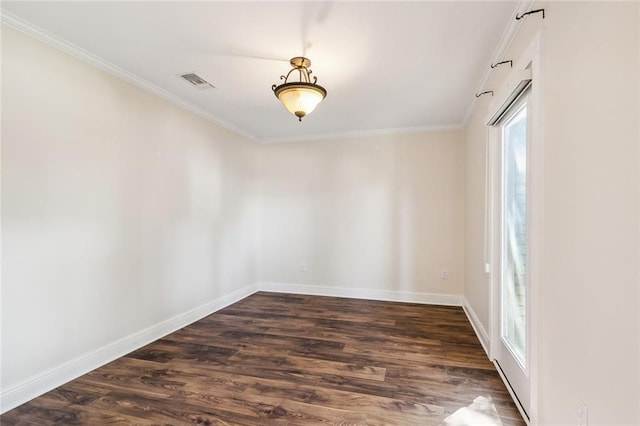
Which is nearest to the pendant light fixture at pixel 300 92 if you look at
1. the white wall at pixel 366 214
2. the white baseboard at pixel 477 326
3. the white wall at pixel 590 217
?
the white wall at pixel 590 217

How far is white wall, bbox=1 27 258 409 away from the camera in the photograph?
6.82 feet

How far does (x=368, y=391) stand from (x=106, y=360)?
2.26 m

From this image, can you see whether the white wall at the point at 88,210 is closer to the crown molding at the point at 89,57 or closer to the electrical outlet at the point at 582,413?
the crown molding at the point at 89,57

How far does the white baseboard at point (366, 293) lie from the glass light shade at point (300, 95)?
3145 mm

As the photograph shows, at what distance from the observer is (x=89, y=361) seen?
252cm

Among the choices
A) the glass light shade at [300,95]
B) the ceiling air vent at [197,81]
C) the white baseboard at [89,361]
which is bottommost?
the white baseboard at [89,361]

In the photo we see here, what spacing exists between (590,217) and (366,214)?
139 inches

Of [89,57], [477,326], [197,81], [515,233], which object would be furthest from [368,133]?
[89,57]

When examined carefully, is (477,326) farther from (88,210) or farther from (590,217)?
(88,210)

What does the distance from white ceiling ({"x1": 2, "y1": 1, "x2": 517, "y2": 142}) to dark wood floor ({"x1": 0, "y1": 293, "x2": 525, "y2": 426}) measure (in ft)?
8.47

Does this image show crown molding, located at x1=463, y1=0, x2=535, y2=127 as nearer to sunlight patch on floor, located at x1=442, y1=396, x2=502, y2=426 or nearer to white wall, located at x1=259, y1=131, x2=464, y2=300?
white wall, located at x1=259, y1=131, x2=464, y2=300

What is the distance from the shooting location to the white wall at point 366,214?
4.41m

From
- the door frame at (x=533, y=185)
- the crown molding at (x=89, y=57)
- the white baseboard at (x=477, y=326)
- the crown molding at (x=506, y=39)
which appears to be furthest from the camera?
the white baseboard at (x=477, y=326)

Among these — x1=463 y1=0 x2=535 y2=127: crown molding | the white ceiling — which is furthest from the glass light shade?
x1=463 y1=0 x2=535 y2=127: crown molding
